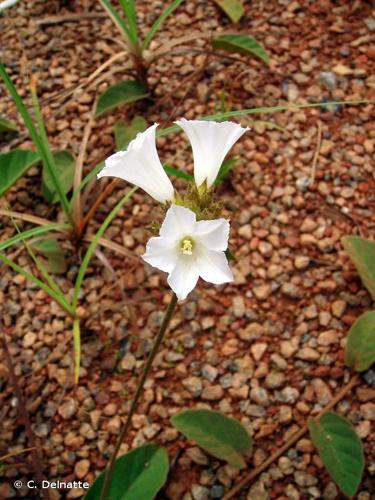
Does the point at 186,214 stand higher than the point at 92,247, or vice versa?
the point at 186,214

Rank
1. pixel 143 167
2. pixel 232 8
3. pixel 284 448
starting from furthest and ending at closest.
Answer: pixel 232 8
pixel 284 448
pixel 143 167

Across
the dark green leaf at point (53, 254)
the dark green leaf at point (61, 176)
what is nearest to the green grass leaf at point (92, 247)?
the dark green leaf at point (53, 254)

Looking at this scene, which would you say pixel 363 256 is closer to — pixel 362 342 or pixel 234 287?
pixel 362 342

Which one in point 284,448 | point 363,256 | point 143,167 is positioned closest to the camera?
point 143,167

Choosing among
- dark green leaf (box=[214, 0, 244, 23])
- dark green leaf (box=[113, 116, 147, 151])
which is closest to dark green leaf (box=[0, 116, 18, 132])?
dark green leaf (box=[113, 116, 147, 151])

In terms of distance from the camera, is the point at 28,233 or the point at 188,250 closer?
the point at 188,250

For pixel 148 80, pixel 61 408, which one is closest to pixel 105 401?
pixel 61 408

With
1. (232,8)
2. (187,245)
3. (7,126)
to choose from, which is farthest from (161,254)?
(232,8)

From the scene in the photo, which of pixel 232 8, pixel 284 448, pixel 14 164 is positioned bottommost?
pixel 284 448
